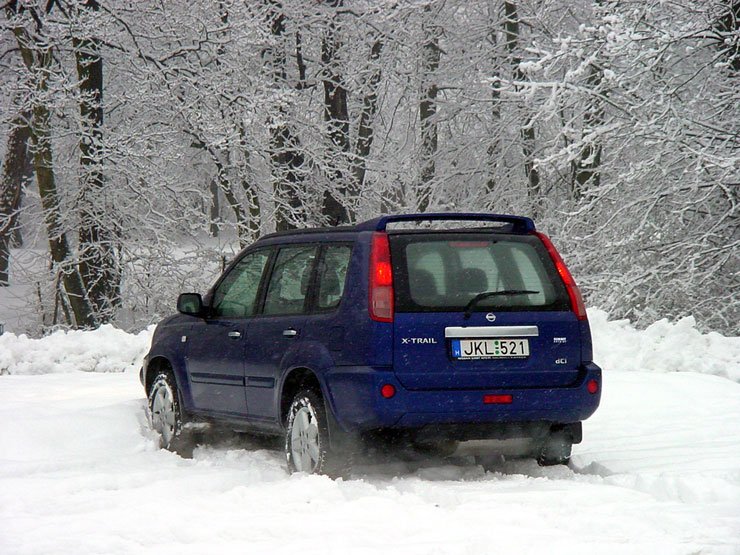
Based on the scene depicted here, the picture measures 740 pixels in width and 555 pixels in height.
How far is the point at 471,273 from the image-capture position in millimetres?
7277

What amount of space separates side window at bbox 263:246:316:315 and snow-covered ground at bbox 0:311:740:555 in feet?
3.64

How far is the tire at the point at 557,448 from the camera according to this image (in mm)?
7562

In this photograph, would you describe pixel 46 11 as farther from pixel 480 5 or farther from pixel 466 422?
pixel 466 422

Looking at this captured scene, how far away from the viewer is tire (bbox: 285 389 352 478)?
7.13m

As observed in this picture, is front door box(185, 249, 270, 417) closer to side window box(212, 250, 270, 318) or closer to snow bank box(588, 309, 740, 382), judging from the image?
side window box(212, 250, 270, 318)

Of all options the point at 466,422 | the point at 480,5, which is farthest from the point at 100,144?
the point at 466,422

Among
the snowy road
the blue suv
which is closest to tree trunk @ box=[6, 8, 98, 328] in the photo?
the snowy road

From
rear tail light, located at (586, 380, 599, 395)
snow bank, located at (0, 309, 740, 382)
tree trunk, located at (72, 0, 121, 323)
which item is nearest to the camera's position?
rear tail light, located at (586, 380, 599, 395)

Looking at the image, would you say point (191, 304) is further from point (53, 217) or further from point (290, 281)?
point (53, 217)

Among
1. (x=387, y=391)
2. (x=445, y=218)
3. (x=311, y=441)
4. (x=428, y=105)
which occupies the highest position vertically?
(x=428, y=105)

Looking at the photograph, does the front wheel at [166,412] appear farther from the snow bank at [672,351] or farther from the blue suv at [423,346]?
the snow bank at [672,351]

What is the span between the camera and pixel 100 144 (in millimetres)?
18312

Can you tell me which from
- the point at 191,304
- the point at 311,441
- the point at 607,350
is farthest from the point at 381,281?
the point at 607,350

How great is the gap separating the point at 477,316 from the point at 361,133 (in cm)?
2072
